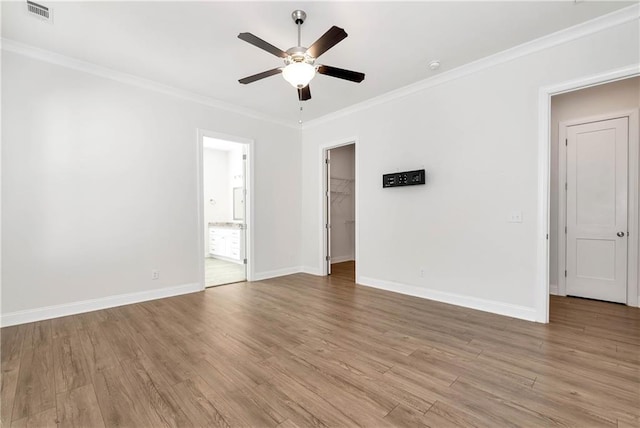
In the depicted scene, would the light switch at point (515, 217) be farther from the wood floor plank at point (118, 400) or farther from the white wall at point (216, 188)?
the white wall at point (216, 188)

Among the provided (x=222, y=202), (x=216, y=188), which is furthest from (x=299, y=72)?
(x=222, y=202)

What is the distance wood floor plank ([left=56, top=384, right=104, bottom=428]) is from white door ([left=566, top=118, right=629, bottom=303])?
5416 millimetres

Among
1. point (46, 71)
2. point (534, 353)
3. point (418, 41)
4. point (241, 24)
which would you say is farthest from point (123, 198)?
point (534, 353)

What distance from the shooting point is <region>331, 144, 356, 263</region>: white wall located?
7.04m

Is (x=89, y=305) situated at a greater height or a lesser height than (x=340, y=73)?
lesser

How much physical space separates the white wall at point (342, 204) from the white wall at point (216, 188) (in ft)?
10.2

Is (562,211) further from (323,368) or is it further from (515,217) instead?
(323,368)

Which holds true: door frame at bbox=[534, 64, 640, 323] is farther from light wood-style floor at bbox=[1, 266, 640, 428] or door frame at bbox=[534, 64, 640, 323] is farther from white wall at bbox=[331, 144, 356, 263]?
white wall at bbox=[331, 144, 356, 263]

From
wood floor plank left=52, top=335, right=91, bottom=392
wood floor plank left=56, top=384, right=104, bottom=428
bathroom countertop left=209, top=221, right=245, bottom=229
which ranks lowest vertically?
wood floor plank left=56, top=384, right=104, bottom=428

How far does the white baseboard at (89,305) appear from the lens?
3094 millimetres

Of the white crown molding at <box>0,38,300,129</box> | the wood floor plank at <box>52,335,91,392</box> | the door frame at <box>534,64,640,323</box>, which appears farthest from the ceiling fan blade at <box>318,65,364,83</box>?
the wood floor plank at <box>52,335,91,392</box>

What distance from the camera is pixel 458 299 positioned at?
367 centimetres

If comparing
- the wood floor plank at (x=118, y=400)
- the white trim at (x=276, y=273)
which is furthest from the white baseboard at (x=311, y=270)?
the wood floor plank at (x=118, y=400)

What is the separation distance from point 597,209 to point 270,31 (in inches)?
185
